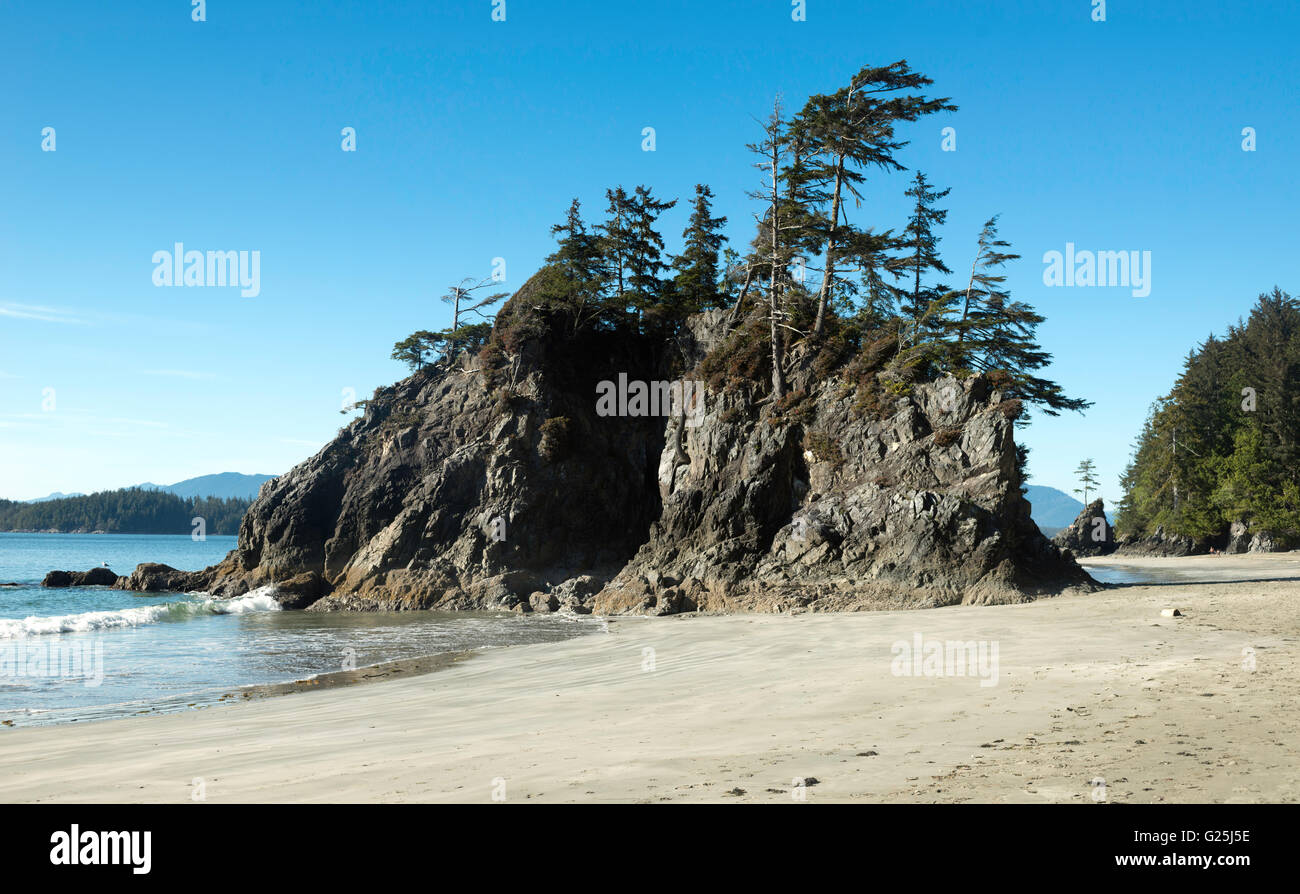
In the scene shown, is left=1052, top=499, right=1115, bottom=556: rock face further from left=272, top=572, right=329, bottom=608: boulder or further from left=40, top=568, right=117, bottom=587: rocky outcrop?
left=40, top=568, right=117, bottom=587: rocky outcrop

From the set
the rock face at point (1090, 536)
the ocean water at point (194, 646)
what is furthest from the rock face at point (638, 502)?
the rock face at point (1090, 536)

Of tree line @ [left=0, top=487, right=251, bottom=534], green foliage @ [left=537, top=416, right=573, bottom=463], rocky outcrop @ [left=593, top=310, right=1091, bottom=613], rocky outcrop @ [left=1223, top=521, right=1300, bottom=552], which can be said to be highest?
green foliage @ [left=537, top=416, right=573, bottom=463]

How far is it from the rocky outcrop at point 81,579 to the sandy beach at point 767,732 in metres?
45.0

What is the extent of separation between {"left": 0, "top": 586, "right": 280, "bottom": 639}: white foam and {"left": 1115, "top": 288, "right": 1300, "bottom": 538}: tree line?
190 feet

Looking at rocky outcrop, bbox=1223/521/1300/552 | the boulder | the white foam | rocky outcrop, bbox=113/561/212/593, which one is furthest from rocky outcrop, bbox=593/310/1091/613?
rocky outcrop, bbox=1223/521/1300/552

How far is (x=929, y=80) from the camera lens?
32.8 meters

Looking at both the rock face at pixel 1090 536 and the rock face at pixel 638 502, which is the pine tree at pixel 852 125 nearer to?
the rock face at pixel 638 502

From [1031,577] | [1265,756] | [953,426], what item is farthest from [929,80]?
[1265,756]

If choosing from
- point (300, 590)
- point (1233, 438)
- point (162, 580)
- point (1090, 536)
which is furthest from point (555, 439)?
point (1090, 536)

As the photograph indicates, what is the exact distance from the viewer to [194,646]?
2186 cm

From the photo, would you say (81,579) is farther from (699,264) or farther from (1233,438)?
(1233,438)

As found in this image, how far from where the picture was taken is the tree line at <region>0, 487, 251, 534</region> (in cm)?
17275

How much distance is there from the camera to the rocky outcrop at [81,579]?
159 feet
